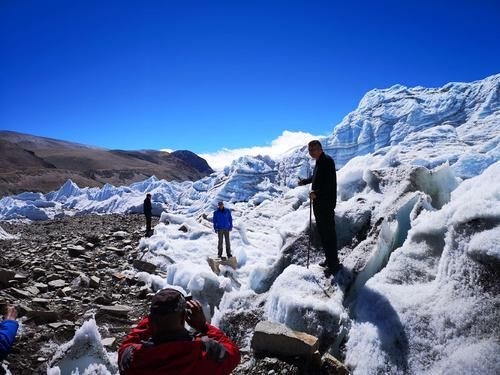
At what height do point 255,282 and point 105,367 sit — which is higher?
point 255,282

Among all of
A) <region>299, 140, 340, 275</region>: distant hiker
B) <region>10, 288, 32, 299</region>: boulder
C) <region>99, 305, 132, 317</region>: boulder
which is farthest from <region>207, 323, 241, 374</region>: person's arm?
<region>10, 288, 32, 299</region>: boulder

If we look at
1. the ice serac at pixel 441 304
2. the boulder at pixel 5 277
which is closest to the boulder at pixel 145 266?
the boulder at pixel 5 277

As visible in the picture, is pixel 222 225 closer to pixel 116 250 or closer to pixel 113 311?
pixel 116 250

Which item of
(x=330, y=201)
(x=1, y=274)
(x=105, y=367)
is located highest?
(x=330, y=201)

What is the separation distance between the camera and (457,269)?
3688 mm

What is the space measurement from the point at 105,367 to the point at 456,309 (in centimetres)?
398

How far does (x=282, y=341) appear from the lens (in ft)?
13.2

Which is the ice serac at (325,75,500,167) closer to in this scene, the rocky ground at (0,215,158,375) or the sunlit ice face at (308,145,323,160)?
the rocky ground at (0,215,158,375)

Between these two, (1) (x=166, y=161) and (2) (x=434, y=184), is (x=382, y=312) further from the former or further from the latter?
(1) (x=166, y=161)

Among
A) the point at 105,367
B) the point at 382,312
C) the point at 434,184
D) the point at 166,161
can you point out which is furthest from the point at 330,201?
the point at 166,161

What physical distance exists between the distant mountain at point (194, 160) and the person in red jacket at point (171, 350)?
445 feet

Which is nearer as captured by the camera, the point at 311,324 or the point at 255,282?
the point at 311,324

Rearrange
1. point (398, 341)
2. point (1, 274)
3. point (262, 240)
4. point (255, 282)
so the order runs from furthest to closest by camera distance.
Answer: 1. point (262, 240)
2. point (1, 274)
3. point (255, 282)
4. point (398, 341)

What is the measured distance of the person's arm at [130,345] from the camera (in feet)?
6.24
